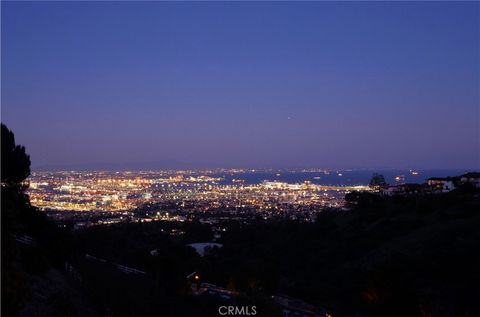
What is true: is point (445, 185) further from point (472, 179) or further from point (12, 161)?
point (12, 161)

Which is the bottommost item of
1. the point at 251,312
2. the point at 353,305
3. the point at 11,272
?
the point at 353,305

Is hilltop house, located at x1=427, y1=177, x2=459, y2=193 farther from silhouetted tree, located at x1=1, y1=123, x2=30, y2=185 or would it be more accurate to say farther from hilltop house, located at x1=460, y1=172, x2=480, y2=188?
silhouetted tree, located at x1=1, y1=123, x2=30, y2=185

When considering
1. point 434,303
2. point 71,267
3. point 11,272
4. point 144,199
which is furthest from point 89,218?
point 11,272

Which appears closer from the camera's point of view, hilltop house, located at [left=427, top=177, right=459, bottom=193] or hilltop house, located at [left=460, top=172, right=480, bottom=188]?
hilltop house, located at [left=460, top=172, right=480, bottom=188]

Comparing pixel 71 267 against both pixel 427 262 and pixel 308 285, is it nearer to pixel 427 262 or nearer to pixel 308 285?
pixel 308 285
